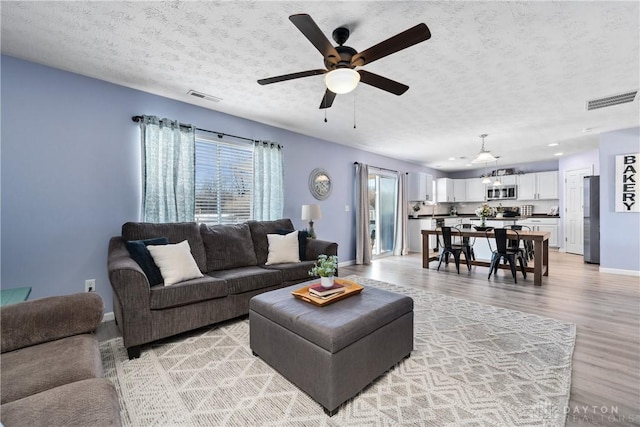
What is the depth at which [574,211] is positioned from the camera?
6.89 m

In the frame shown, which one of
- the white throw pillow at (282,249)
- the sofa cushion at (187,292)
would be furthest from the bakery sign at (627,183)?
the sofa cushion at (187,292)

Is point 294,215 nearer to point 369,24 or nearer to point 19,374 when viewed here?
point 369,24

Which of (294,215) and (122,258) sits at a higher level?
(294,215)

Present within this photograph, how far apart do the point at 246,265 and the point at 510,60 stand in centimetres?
350

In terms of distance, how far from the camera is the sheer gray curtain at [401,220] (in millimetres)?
7098

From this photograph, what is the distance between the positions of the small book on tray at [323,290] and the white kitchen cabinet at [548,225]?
799 cm

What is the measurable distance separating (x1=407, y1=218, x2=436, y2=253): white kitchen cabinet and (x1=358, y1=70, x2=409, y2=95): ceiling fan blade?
19.0 ft

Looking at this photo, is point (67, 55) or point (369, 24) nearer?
point (369, 24)

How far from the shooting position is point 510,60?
8.29 ft

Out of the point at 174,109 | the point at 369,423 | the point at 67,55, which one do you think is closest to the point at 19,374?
the point at 369,423

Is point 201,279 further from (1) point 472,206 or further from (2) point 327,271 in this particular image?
(1) point 472,206

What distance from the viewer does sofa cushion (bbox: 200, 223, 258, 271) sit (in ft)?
10.6

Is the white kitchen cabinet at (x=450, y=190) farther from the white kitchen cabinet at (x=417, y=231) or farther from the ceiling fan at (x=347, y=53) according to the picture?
the ceiling fan at (x=347, y=53)

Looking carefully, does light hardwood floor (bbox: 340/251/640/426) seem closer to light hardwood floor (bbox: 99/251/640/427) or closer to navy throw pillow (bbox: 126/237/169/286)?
light hardwood floor (bbox: 99/251/640/427)
